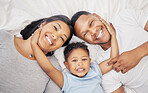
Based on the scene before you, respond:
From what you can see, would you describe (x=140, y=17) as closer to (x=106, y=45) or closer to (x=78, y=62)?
(x=106, y=45)

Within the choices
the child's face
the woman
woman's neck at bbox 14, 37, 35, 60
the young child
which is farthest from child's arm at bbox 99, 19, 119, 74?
woman's neck at bbox 14, 37, 35, 60

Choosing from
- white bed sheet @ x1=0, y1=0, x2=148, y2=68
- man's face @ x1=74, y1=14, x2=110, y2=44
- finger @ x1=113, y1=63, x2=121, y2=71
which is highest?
white bed sheet @ x1=0, y1=0, x2=148, y2=68

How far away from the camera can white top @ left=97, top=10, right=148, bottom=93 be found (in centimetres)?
138

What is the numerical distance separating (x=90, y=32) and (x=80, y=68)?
349mm

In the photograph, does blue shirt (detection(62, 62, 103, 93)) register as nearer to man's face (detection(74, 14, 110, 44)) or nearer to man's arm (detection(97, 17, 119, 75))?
man's arm (detection(97, 17, 119, 75))

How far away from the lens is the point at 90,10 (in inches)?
67.1

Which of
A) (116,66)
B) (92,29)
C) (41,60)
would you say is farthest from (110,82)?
(41,60)

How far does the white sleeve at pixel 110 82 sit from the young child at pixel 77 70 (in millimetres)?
42

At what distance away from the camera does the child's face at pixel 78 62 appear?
1.34 metres

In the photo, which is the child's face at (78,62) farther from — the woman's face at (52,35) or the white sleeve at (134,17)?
the white sleeve at (134,17)

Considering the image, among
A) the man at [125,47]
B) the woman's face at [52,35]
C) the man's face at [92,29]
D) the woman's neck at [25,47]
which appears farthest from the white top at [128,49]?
the woman's neck at [25,47]

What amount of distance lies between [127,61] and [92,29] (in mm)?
429

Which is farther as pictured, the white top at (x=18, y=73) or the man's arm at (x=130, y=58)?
the man's arm at (x=130, y=58)

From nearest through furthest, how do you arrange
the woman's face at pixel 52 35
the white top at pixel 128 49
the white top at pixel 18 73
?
the white top at pixel 18 73
the woman's face at pixel 52 35
the white top at pixel 128 49
